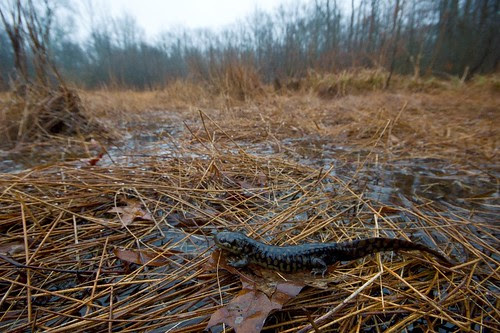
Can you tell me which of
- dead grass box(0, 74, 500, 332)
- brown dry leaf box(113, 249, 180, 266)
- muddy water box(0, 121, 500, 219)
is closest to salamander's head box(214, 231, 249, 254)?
dead grass box(0, 74, 500, 332)

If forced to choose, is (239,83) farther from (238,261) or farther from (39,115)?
(238,261)

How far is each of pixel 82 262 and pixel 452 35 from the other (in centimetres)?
1673

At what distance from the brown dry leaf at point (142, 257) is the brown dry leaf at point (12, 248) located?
463 mm

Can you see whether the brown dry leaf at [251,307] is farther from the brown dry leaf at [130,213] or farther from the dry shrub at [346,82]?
the dry shrub at [346,82]

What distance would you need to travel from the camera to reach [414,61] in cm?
1225

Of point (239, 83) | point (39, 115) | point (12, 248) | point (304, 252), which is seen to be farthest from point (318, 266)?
point (239, 83)

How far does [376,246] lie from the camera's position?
1.07m

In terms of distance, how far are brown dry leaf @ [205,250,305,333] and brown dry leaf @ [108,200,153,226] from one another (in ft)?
1.96

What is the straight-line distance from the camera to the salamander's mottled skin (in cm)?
104

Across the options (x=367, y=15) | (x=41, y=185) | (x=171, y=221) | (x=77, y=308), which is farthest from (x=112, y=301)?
(x=367, y=15)

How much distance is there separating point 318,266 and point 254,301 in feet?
1.19

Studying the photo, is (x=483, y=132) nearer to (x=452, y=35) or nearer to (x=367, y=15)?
(x=452, y=35)

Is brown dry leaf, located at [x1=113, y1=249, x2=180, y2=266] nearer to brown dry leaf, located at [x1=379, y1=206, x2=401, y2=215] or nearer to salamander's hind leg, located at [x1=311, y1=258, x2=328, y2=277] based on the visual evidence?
salamander's hind leg, located at [x1=311, y1=258, x2=328, y2=277]

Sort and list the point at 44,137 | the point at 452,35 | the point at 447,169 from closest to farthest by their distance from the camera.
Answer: the point at 447,169
the point at 44,137
the point at 452,35
